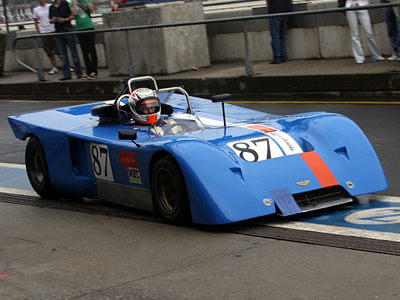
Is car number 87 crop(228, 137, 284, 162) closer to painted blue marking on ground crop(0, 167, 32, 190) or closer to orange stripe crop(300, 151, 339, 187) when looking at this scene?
orange stripe crop(300, 151, 339, 187)

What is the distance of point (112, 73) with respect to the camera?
752 inches

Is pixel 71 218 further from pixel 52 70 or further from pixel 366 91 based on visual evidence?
pixel 52 70

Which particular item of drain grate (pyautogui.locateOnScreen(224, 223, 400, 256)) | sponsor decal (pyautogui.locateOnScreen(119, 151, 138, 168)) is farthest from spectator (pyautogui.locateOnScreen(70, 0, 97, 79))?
drain grate (pyautogui.locateOnScreen(224, 223, 400, 256))

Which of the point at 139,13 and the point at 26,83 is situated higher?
the point at 139,13

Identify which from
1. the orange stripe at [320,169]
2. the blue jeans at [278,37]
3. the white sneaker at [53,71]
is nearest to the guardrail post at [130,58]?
the blue jeans at [278,37]

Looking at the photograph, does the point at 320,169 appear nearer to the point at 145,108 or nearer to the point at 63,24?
the point at 145,108

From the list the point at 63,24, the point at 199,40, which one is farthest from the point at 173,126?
the point at 63,24

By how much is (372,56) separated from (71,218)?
325 inches

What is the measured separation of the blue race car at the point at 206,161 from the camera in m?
7.08

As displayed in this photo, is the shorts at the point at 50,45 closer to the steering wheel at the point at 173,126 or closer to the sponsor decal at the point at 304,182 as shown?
the steering wheel at the point at 173,126

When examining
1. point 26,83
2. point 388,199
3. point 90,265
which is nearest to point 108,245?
point 90,265

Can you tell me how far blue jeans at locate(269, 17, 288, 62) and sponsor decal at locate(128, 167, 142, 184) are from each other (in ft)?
28.6

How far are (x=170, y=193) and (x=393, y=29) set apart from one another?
7841 millimetres

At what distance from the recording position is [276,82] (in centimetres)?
1560
